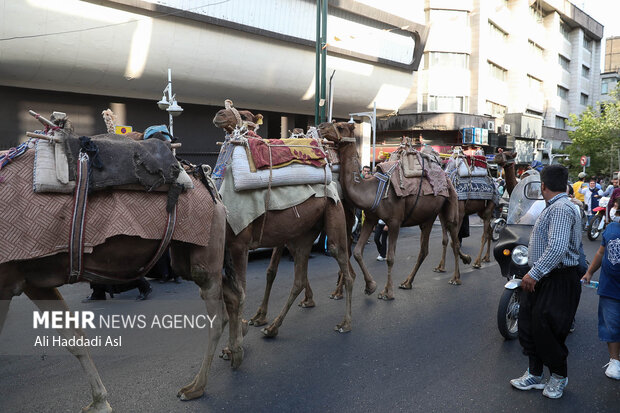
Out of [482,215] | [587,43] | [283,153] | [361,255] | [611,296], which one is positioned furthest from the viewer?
[587,43]

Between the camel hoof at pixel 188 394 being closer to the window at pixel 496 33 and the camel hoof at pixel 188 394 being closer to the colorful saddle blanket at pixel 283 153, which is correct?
the colorful saddle blanket at pixel 283 153

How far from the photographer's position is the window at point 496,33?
33.8 metres

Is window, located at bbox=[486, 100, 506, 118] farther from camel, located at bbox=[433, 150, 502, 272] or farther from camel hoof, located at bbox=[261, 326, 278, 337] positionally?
camel hoof, located at bbox=[261, 326, 278, 337]

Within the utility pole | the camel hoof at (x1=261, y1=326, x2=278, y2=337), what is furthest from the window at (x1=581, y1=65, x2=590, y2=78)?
the camel hoof at (x1=261, y1=326, x2=278, y2=337)

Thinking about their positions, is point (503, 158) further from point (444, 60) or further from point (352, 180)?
point (444, 60)

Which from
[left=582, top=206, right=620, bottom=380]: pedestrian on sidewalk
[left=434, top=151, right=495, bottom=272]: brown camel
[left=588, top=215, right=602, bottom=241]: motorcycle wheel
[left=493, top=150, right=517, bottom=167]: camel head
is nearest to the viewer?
[left=582, top=206, right=620, bottom=380]: pedestrian on sidewalk

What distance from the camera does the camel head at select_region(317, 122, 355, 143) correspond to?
20.6 ft

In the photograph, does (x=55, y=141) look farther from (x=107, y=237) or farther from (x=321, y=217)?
(x=321, y=217)

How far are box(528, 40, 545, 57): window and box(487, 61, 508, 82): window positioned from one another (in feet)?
19.7

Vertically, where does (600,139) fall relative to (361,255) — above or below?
above

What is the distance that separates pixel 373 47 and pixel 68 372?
18004 millimetres

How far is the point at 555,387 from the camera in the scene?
154 inches

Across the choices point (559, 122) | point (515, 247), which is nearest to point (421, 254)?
point (515, 247)

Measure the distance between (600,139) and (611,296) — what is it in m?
36.9
